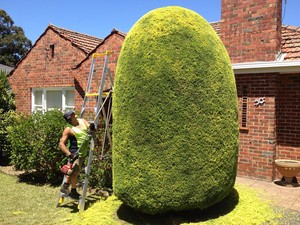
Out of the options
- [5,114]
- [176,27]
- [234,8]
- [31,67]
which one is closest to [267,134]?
[234,8]

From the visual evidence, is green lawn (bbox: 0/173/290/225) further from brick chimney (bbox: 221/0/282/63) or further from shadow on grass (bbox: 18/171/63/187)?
brick chimney (bbox: 221/0/282/63)

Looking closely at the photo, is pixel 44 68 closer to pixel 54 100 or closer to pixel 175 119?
pixel 54 100

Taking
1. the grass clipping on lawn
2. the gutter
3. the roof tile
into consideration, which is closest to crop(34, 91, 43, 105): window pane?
the roof tile

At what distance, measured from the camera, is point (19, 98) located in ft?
39.4

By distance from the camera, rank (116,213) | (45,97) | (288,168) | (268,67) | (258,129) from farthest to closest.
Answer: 1. (45,97)
2. (258,129)
3. (268,67)
4. (288,168)
5. (116,213)

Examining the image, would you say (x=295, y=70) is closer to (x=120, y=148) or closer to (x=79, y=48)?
(x=120, y=148)

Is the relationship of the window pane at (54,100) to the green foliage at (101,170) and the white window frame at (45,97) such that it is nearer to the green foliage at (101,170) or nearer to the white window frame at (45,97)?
the white window frame at (45,97)

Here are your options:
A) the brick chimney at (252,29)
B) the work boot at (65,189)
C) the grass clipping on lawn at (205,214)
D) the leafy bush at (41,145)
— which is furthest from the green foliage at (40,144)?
the brick chimney at (252,29)

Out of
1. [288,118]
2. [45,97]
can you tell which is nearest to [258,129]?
[288,118]

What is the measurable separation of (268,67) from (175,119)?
141 inches

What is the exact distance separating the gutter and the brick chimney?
1.22ft

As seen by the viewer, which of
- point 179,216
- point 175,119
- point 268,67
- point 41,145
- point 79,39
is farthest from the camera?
point 79,39

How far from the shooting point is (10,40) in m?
43.8

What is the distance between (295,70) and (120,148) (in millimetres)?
4405
